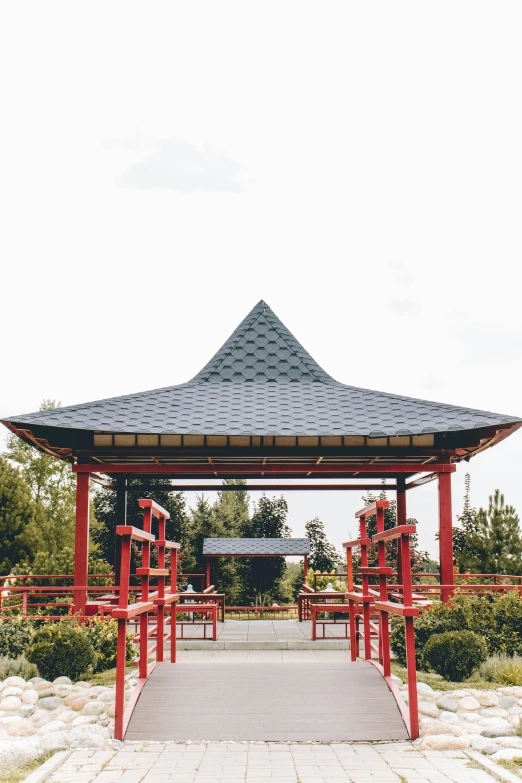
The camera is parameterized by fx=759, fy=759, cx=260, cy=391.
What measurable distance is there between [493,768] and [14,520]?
19581mm

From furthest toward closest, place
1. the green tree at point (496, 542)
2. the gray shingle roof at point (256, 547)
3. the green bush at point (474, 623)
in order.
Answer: the gray shingle roof at point (256, 547)
the green tree at point (496, 542)
the green bush at point (474, 623)

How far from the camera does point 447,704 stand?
23.7 ft

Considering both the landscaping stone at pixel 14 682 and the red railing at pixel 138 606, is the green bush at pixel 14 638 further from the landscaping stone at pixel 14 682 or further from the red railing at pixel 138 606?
the red railing at pixel 138 606

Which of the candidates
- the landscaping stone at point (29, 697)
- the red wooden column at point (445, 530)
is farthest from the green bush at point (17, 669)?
the red wooden column at point (445, 530)

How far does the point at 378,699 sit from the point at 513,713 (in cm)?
146

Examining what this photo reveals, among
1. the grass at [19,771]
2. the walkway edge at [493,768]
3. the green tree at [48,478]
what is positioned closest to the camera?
the walkway edge at [493,768]

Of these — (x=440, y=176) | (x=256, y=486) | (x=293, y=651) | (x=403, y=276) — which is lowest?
(x=293, y=651)

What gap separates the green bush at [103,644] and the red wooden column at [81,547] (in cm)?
101

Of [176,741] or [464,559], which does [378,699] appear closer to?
[176,741]

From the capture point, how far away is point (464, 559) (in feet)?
56.0

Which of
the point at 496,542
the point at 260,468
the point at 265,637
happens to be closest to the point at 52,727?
the point at 260,468

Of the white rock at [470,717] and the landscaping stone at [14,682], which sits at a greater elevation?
the white rock at [470,717]

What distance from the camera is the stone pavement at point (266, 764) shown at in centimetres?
499

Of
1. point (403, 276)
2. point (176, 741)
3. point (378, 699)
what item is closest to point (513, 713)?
point (378, 699)
